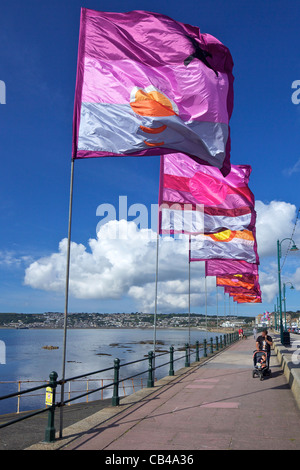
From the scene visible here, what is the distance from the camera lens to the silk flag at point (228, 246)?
67.8 feet

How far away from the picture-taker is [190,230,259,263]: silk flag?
20.7 metres

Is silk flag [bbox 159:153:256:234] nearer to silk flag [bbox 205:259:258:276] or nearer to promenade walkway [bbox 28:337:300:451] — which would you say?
promenade walkway [bbox 28:337:300:451]

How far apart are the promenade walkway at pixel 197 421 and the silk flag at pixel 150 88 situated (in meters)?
5.83

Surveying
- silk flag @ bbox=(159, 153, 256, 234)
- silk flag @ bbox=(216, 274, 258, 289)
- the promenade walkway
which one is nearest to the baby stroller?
the promenade walkway

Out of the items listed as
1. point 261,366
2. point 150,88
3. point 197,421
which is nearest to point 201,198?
point 261,366

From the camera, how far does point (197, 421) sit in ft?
28.2

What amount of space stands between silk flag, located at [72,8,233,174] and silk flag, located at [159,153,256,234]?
5.40 metres

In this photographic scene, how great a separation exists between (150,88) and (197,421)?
7.76 m

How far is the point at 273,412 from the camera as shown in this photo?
945cm

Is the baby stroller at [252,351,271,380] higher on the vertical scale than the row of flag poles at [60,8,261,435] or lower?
lower

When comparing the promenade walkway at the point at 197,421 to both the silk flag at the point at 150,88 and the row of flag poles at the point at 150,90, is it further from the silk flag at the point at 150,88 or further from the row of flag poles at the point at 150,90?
the silk flag at the point at 150,88

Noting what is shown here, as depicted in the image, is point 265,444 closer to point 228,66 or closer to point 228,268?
point 228,66

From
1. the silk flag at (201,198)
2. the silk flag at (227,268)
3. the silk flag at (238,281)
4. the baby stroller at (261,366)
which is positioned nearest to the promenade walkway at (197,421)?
the baby stroller at (261,366)

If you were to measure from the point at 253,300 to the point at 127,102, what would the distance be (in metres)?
45.6
